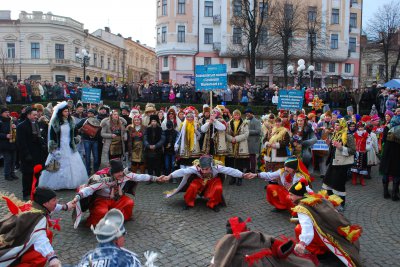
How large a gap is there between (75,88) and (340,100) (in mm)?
17906

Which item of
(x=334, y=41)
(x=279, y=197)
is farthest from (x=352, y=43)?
(x=279, y=197)

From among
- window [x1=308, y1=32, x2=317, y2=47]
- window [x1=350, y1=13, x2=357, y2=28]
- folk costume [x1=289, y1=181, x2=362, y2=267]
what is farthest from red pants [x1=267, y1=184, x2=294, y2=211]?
window [x1=350, y1=13, x2=357, y2=28]

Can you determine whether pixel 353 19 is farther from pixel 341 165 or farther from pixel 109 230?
pixel 109 230

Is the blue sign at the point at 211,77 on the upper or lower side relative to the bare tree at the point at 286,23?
lower

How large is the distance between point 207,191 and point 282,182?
1500 millimetres

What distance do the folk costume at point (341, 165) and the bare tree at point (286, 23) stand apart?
106 feet

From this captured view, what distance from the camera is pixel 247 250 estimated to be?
3.45 metres

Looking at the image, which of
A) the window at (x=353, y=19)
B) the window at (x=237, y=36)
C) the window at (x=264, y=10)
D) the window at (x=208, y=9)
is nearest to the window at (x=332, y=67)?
the window at (x=353, y=19)

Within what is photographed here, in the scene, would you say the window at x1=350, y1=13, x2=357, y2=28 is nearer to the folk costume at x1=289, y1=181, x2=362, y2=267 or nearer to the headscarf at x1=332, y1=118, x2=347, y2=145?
the headscarf at x1=332, y1=118, x2=347, y2=145

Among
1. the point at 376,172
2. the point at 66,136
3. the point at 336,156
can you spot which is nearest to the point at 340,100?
the point at 376,172

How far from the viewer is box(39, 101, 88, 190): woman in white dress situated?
8.42 m

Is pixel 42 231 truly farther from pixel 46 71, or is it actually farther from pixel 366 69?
pixel 366 69

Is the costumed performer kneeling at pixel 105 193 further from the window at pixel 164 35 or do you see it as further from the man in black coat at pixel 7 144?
the window at pixel 164 35

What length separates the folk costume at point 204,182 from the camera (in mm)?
7310
